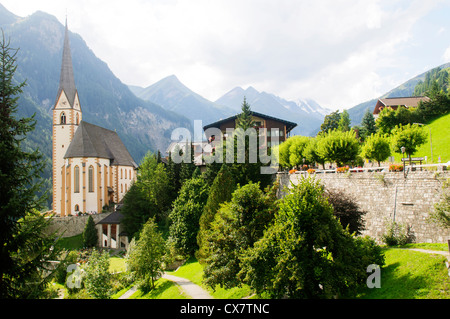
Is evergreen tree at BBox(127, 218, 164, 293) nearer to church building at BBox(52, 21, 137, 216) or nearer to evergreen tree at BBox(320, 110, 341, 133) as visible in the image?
church building at BBox(52, 21, 137, 216)

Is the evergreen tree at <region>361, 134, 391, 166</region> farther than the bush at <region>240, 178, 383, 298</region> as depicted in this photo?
Yes

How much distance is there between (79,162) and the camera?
6444 centimetres

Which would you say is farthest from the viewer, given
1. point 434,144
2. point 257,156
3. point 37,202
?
point 434,144

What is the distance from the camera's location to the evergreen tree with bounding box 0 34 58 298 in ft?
38.3

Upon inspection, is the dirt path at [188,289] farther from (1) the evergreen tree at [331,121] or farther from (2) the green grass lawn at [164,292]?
(1) the evergreen tree at [331,121]

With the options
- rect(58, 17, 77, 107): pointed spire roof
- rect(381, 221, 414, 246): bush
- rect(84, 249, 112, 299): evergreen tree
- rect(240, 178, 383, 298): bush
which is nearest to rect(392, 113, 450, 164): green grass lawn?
rect(381, 221, 414, 246): bush

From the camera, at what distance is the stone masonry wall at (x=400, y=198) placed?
20609 mm

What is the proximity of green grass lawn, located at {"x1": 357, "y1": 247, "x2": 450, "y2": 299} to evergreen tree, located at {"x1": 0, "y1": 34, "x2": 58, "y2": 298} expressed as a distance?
14898mm

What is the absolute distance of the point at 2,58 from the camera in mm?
13156

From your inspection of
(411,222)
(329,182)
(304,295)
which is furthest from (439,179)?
(304,295)

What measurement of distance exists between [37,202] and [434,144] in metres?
57.3
